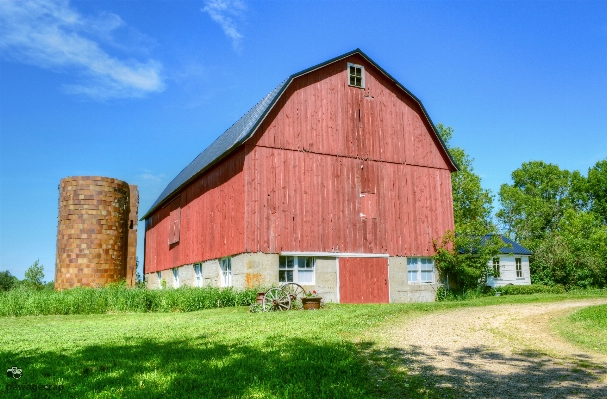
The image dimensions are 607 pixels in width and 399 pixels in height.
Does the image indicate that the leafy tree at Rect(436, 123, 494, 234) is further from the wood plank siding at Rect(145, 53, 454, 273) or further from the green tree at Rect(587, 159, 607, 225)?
the green tree at Rect(587, 159, 607, 225)

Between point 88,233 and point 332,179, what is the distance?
15376 millimetres

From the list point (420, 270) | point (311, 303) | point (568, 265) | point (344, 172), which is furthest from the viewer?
point (568, 265)

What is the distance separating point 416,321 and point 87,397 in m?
8.68

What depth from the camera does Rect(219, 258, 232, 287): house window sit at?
21531mm

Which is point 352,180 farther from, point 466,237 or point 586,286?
point 586,286

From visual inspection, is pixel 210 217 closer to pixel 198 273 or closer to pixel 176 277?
pixel 198 273

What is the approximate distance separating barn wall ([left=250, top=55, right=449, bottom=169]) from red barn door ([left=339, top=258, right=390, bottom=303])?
478cm

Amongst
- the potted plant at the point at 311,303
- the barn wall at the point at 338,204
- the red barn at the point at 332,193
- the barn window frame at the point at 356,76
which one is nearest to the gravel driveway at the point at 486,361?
the potted plant at the point at 311,303

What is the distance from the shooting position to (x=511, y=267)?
108ft

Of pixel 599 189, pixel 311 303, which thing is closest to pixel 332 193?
pixel 311 303

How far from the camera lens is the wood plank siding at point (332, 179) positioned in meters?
20.7

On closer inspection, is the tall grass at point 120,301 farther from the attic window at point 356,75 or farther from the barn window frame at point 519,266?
the barn window frame at point 519,266

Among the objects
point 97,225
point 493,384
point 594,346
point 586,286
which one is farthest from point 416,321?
point 586,286

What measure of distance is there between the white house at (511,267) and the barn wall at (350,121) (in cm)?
1063
